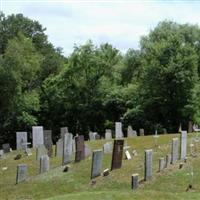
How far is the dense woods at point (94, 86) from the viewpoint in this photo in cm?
5025

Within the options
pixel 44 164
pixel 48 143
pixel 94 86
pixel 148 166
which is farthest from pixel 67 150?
pixel 94 86

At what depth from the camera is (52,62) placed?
62719 millimetres

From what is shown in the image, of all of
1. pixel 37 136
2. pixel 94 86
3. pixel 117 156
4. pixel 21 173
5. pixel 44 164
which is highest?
pixel 94 86

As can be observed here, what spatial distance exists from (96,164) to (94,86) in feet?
118

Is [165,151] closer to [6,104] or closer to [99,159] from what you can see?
[99,159]

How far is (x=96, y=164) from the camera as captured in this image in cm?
2152

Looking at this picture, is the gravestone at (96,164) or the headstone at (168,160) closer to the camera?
the gravestone at (96,164)

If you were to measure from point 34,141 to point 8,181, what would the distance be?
9.44 meters

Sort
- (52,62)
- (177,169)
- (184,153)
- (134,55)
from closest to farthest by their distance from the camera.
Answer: (177,169)
(184,153)
(52,62)
(134,55)

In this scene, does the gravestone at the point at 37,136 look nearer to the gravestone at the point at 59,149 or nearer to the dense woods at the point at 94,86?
the gravestone at the point at 59,149

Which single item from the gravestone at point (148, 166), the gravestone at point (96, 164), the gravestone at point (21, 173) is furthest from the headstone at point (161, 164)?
the gravestone at point (21, 173)

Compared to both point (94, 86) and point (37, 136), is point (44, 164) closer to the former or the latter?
point (37, 136)

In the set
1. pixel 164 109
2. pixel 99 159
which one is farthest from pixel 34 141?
pixel 164 109

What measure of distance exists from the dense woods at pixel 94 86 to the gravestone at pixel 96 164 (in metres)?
27.4
